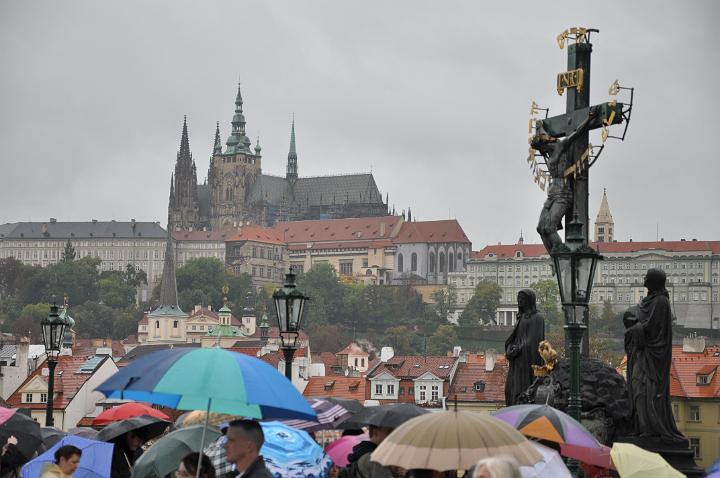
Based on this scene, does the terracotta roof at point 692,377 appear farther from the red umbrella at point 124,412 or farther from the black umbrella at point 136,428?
the black umbrella at point 136,428

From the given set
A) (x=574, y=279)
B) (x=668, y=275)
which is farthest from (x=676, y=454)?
(x=668, y=275)

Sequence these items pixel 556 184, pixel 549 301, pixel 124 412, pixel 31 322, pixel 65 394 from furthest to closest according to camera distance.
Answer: pixel 549 301 < pixel 31 322 < pixel 65 394 < pixel 556 184 < pixel 124 412

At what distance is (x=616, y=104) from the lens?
16359mm

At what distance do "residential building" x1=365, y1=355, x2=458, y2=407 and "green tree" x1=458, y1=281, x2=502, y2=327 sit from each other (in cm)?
9635

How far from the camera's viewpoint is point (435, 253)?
197 meters

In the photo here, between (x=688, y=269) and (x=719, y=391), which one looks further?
(x=688, y=269)

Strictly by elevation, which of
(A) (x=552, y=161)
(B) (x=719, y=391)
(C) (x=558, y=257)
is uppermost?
(A) (x=552, y=161)

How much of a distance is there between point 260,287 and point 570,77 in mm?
182293

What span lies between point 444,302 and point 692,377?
13860 centimetres

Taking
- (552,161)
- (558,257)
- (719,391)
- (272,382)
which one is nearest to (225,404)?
(272,382)

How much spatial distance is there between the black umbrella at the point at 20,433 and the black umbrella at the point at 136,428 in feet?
2.19

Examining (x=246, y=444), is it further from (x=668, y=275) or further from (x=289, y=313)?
(x=668, y=275)

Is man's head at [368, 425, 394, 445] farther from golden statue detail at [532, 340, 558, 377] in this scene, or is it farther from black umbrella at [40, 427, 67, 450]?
black umbrella at [40, 427, 67, 450]

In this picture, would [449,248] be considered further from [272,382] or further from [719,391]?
[272,382]
